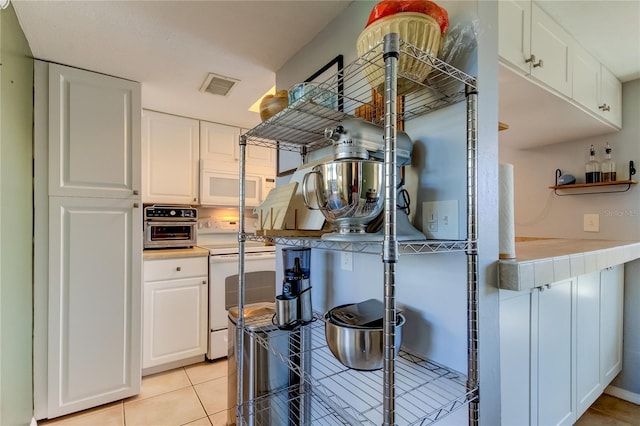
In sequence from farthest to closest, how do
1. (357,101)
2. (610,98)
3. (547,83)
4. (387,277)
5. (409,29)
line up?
(610,98) → (547,83) → (357,101) → (409,29) → (387,277)

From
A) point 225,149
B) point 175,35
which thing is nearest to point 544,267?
point 175,35

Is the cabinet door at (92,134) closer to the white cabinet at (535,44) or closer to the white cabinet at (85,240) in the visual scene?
the white cabinet at (85,240)

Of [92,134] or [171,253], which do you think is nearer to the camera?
[92,134]

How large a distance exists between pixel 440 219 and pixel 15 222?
185cm

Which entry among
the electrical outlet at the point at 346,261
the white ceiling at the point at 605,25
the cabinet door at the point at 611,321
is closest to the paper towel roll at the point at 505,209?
the electrical outlet at the point at 346,261

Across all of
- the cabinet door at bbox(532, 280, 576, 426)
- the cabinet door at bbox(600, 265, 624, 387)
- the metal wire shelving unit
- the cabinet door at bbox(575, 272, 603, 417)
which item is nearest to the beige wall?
the metal wire shelving unit

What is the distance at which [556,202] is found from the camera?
2316 mm

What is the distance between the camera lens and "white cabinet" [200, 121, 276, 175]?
2738 millimetres

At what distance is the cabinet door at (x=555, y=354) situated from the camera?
1105 millimetres

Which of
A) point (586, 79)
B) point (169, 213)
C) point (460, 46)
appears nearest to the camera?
point (460, 46)

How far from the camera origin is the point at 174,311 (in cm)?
229

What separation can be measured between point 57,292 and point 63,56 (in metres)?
1.37

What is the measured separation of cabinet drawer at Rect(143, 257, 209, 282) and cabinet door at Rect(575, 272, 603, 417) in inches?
96.2

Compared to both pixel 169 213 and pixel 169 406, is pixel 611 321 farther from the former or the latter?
pixel 169 213
